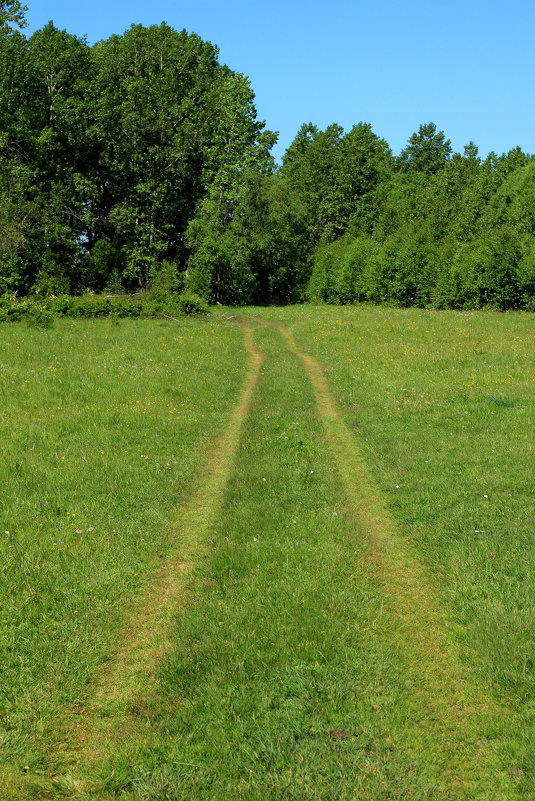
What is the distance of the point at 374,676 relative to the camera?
5.23 meters

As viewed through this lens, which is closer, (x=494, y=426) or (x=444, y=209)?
(x=494, y=426)

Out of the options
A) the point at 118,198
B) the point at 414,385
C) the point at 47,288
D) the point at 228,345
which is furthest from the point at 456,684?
the point at 118,198

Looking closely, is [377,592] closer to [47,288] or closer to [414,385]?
[414,385]

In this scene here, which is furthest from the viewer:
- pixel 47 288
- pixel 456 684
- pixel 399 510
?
pixel 47 288

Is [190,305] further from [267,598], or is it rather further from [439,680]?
[439,680]

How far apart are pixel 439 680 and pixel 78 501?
19.7 feet

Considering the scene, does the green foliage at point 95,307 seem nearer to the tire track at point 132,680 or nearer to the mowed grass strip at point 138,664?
the mowed grass strip at point 138,664

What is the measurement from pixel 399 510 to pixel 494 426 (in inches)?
199

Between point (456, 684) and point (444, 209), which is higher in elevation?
point (444, 209)

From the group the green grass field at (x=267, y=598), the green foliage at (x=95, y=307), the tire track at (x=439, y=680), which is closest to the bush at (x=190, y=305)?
the green foliage at (x=95, y=307)

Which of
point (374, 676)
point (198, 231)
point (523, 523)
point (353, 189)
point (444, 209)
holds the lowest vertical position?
point (374, 676)

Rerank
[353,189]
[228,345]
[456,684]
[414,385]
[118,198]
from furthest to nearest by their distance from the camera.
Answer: [353,189] → [118,198] → [228,345] → [414,385] → [456,684]

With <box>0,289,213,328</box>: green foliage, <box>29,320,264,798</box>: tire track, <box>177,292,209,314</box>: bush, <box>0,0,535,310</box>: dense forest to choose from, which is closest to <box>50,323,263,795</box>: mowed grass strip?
<box>29,320,264,798</box>: tire track

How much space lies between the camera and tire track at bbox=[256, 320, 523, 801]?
4203 millimetres
